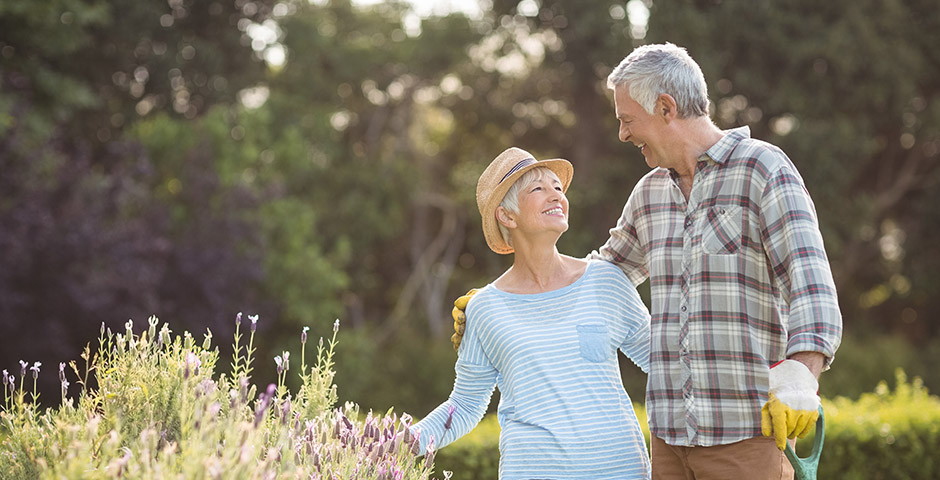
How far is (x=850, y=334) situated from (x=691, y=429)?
18.2 meters

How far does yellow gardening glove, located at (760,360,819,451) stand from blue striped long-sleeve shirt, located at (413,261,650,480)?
1.96 feet

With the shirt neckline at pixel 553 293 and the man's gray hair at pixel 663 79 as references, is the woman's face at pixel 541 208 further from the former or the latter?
the man's gray hair at pixel 663 79

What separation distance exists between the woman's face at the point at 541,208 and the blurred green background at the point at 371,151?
9.07 metres

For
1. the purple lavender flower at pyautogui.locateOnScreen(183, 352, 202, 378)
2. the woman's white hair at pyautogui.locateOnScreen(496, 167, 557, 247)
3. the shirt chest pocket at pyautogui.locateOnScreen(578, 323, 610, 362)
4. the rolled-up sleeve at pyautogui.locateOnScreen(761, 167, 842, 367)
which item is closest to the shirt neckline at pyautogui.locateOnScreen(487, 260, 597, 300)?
the shirt chest pocket at pyautogui.locateOnScreen(578, 323, 610, 362)

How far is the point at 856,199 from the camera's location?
1788 centimetres

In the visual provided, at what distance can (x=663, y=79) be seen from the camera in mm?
2867

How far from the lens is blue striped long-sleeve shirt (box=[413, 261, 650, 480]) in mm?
2885

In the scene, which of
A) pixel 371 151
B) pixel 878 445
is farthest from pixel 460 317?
pixel 371 151

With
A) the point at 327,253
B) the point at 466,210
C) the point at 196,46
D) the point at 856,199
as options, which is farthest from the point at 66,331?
the point at 856,199

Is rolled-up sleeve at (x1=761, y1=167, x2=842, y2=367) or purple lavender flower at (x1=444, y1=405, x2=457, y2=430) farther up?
rolled-up sleeve at (x1=761, y1=167, x2=842, y2=367)

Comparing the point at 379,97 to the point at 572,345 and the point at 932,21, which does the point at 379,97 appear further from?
the point at 572,345

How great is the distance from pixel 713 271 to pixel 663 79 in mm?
588

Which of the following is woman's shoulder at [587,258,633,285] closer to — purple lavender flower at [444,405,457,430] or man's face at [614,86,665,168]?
man's face at [614,86,665,168]

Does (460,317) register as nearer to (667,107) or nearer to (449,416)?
(449,416)
